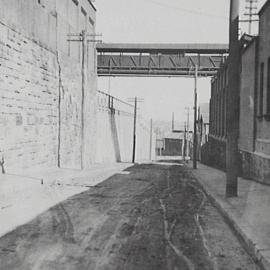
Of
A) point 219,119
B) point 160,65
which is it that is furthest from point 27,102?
point 160,65

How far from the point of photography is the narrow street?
5664mm

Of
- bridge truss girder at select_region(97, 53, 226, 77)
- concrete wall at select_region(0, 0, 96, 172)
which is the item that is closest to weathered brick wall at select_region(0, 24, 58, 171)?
concrete wall at select_region(0, 0, 96, 172)

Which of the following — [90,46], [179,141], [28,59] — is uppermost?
[90,46]

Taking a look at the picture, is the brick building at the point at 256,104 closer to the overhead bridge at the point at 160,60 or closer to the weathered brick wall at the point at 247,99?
the weathered brick wall at the point at 247,99

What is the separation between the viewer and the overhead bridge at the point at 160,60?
33656 mm

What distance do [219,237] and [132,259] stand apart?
2153 mm

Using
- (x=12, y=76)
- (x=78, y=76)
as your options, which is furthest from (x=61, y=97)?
(x=12, y=76)

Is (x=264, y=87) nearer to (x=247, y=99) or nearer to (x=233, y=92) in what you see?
(x=247, y=99)

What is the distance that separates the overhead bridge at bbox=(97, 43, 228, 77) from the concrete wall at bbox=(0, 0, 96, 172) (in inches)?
244

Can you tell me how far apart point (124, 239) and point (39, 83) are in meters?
13.8

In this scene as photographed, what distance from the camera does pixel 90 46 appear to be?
32.5 m

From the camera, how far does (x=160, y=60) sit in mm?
34938

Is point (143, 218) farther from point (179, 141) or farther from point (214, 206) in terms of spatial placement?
point (179, 141)

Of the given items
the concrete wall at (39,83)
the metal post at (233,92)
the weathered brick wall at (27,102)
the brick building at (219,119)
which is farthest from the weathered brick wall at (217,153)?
the metal post at (233,92)
